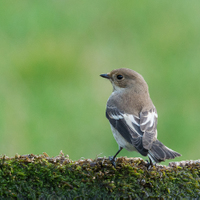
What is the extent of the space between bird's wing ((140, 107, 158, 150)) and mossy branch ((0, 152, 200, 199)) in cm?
79

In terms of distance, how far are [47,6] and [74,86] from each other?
2.99 metres

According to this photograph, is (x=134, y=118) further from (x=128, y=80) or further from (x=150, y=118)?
(x=128, y=80)

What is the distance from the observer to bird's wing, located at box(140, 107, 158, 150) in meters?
5.34

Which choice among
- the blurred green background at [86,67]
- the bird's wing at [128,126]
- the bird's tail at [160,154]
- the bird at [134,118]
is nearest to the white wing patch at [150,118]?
the bird at [134,118]

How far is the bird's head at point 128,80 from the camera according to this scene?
6957mm

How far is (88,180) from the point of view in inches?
164

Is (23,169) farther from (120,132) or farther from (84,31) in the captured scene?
(84,31)

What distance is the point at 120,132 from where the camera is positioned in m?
5.84

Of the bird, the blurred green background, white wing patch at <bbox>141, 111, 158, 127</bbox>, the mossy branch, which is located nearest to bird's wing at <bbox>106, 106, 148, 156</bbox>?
the bird

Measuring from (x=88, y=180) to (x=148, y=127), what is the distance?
1.79m

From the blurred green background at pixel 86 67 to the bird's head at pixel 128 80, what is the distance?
2055 millimetres

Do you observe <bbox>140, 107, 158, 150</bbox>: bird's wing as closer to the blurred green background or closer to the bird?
the bird

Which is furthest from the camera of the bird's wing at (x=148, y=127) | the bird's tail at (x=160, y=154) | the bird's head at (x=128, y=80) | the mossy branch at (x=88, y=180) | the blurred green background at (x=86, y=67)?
the blurred green background at (x=86, y=67)

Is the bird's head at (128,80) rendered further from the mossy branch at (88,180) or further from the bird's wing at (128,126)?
the mossy branch at (88,180)
